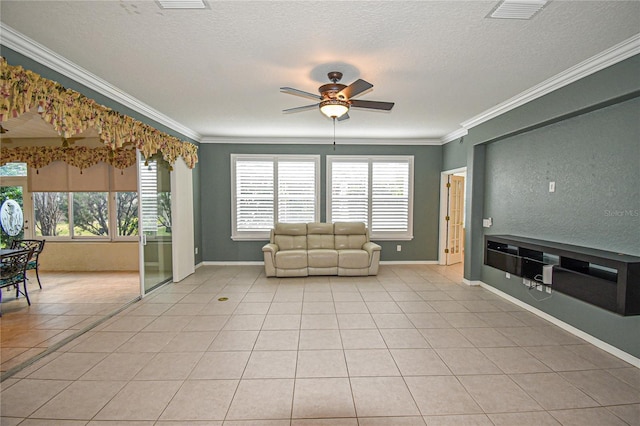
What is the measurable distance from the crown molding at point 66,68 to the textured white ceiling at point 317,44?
7cm

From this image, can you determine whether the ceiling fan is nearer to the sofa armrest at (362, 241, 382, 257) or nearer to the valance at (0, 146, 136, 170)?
the sofa armrest at (362, 241, 382, 257)

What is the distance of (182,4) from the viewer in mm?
1940

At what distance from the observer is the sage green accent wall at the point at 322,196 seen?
248 inches

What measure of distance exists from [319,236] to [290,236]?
1.96 feet

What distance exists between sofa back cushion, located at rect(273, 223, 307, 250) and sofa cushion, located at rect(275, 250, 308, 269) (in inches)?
18.0

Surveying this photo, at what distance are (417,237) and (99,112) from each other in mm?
5927

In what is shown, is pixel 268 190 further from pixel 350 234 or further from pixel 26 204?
pixel 26 204

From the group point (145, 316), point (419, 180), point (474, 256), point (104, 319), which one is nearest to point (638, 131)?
point (474, 256)

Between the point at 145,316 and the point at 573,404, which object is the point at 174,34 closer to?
the point at 145,316

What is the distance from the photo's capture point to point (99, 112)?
3098 millimetres

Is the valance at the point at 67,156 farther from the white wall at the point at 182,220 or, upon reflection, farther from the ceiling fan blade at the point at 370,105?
the ceiling fan blade at the point at 370,105

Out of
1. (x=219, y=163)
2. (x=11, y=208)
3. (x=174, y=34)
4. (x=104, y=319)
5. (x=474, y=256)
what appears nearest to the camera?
(x=174, y=34)

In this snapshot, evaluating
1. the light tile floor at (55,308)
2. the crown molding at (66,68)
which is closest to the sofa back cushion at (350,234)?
the light tile floor at (55,308)

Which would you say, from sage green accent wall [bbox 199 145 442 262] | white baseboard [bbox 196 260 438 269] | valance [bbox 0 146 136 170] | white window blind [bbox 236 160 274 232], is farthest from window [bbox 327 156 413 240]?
valance [bbox 0 146 136 170]
